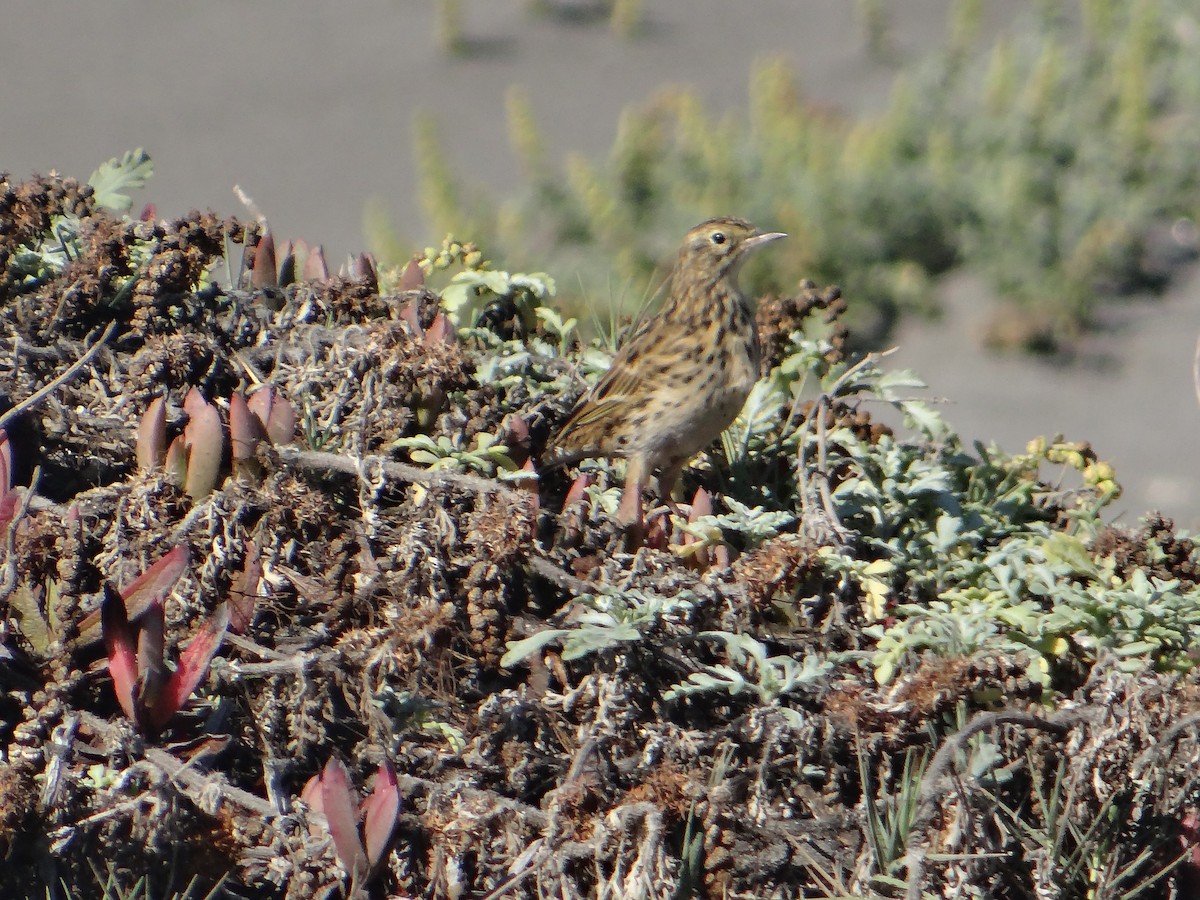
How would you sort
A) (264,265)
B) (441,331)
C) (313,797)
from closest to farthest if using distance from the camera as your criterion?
(313,797) < (441,331) < (264,265)

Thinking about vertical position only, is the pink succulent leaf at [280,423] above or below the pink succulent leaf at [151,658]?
above

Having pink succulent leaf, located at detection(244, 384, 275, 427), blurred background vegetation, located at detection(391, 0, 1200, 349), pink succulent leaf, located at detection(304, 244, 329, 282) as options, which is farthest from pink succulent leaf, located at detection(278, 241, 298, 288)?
blurred background vegetation, located at detection(391, 0, 1200, 349)

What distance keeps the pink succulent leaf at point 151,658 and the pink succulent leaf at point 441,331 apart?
3.93 ft

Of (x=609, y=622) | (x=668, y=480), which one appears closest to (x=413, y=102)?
(x=668, y=480)

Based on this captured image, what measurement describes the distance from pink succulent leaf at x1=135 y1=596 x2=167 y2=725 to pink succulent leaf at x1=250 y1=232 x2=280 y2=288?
146 centimetres

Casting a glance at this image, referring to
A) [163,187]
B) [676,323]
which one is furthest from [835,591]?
[163,187]

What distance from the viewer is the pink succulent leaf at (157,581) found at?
3154mm

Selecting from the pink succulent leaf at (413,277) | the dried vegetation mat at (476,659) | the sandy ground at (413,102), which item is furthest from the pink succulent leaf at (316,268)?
the sandy ground at (413,102)

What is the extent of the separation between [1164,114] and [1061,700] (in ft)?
29.2

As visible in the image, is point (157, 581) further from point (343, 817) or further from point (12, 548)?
point (343, 817)

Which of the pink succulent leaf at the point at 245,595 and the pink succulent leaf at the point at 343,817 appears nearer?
the pink succulent leaf at the point at 343,817

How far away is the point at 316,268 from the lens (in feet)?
14.7

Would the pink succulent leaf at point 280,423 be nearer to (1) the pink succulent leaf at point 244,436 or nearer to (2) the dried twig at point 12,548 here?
(1) the pink succulent leaf at point 244,436

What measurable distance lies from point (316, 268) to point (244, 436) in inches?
41.7
